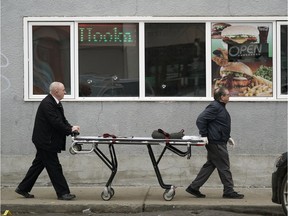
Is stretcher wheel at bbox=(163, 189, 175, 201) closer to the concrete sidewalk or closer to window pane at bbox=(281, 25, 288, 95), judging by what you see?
the concrete sidewalk

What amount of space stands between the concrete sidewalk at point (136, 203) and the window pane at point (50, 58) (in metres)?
2.01

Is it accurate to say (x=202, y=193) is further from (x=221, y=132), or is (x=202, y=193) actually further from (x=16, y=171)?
(x=16, y=171)

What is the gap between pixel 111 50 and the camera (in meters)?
11.0

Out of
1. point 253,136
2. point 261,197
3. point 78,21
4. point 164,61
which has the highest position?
point 78,21

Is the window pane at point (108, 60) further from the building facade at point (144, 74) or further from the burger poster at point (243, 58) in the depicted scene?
the burger poster at point (243, 58)

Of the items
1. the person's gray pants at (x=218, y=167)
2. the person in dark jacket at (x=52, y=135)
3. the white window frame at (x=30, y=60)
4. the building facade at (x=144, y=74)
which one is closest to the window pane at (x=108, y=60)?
the building facade at (x=144, y=74)

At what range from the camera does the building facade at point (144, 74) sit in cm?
1067

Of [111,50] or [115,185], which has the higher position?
[111,50]

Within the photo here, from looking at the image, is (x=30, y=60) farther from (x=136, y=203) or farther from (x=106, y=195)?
(x=136, y=203)

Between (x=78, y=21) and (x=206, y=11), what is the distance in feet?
7.30

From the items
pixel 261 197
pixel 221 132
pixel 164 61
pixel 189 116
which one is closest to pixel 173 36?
pixel 164 61

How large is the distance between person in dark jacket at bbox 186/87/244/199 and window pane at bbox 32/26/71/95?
2.73m

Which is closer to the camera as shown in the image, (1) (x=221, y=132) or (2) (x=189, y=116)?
(1) (x=221, y=132)

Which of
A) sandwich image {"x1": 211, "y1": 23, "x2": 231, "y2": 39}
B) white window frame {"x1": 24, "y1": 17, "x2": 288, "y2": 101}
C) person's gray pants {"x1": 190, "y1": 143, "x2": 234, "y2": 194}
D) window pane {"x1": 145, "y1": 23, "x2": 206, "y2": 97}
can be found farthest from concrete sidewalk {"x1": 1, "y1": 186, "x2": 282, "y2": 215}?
sandwich image {"x1": 211, "y1": 23, "x2": 231, "y2": 39}
